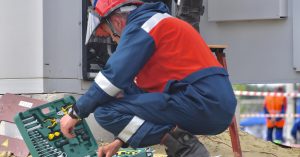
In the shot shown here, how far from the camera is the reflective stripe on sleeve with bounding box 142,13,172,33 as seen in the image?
130 inches

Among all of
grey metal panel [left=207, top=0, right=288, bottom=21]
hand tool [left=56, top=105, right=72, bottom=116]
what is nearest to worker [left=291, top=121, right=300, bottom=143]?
grey metal panel [left=207, top=0, right=288, bottom=21]

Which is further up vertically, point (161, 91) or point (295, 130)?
point (161, 91)

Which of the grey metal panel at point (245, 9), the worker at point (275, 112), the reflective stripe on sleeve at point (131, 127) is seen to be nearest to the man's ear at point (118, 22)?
the reflective stripe on sleeve at point (131, 127)

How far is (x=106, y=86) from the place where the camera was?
322 centimetres

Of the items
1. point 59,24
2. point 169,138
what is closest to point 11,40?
point 59,24

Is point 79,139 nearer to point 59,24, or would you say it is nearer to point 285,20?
point 59,24

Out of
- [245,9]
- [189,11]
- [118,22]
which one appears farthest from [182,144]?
[245,9]

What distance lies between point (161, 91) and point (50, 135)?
93cm

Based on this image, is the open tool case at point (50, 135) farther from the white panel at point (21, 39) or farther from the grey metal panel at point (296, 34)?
the grey metal panel at point (296, 34)

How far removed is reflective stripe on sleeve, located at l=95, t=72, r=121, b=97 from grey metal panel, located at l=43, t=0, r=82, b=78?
253 cm

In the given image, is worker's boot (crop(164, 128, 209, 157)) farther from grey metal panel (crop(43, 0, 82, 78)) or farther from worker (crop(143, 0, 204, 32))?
grey metal panel (crop(43, 0, 82, 78))

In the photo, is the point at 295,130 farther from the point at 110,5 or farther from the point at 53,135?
the point at 110,5

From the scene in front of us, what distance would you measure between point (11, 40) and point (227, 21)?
2249mm

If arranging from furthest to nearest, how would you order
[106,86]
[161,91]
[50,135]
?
[50,135] < [161,91] < [106,86]
